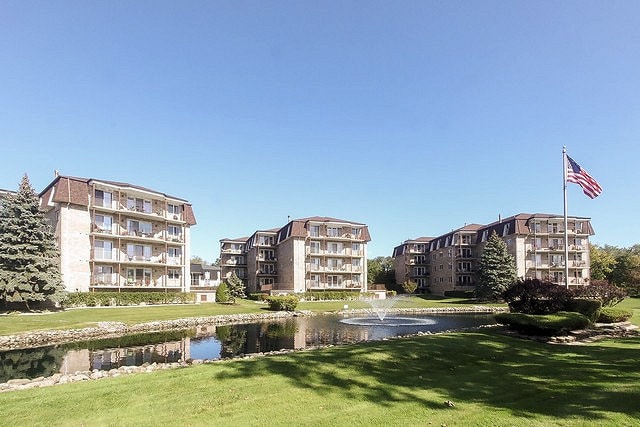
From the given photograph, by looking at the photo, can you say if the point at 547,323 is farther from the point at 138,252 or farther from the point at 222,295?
the point at 138,252

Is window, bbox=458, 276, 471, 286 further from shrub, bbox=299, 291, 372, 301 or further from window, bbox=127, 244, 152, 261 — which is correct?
window, bbox=127, 244, 152, 261

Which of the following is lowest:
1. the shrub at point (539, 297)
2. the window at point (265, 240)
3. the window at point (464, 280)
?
the window at point (464, 280)

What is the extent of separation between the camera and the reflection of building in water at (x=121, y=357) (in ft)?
53.0

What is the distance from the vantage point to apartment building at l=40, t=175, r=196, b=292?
3919cm

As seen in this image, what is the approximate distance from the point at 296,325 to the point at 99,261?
2367 centimetres

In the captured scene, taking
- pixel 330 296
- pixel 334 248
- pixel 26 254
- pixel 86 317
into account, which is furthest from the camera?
pixel 334 248

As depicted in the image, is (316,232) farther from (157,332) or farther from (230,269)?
(157,332)

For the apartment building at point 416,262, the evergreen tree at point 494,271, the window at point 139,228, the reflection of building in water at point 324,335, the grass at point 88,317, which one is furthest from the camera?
the apartment building at point 416,262

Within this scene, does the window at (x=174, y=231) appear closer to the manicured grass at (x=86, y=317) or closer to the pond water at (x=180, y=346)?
the manicured grass at (x=86, y=317)

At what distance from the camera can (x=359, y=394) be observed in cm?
834

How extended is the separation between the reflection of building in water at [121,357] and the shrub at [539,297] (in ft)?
54.1

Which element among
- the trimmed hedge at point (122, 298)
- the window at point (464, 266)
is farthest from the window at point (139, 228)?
the window at point (464, 266)

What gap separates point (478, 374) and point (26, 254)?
34.9 metres

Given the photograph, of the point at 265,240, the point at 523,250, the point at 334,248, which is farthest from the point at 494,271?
the point at 265,240
